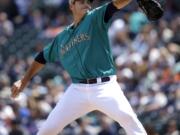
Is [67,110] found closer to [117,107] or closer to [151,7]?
[117,107]

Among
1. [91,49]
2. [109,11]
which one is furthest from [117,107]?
[109,11]

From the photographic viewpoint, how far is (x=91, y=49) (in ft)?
26.1

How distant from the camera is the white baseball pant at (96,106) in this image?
7746mm

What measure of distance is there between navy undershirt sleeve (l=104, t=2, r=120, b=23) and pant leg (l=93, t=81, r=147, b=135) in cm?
69

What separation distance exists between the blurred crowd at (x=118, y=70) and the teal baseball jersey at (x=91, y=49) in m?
2.38

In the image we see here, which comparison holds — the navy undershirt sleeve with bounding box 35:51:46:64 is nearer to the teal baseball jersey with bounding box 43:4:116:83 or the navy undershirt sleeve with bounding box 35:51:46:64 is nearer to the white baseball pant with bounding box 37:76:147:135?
the teal baseball jersey with bounding box 43:4:116:83

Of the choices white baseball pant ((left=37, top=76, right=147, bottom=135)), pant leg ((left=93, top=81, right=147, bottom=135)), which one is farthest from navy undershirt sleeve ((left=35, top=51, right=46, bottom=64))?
pant leg ((left=93, top=81, right=147, bottom=135))

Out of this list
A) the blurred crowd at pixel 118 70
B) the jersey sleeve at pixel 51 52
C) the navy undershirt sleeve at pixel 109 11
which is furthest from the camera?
the blurred crowd at pixel 118 70

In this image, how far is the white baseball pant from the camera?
25.4 ft

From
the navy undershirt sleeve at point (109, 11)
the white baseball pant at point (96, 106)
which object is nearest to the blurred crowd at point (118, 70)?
the white baseball pant at point (96, 106)

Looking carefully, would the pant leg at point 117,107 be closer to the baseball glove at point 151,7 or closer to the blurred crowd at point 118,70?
the baseball glove at point 151,7

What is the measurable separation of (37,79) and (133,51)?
2111 millimetres

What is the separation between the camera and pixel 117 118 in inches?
307

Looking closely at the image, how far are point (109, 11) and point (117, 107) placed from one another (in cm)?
98
